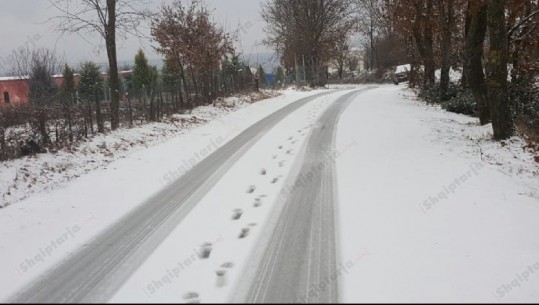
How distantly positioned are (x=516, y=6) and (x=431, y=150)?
5.76 metres

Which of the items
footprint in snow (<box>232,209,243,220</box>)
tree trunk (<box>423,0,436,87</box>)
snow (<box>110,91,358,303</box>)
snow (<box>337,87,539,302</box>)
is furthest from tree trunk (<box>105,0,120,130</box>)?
tree trunk (<box>423,0,436,87</box>)

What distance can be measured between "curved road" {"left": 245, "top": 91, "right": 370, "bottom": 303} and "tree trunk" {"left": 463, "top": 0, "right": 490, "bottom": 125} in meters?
7.28

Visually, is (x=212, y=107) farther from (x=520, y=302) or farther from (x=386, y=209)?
(x=520, y=302)

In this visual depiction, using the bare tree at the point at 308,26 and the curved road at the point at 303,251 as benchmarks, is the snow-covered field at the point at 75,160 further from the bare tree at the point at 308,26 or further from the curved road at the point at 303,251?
the bare tree at the point at 308,26

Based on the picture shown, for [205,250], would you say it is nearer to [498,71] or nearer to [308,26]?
[498,71]

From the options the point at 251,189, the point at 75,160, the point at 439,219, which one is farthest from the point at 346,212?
the point at 75,160

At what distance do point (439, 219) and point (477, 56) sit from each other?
8993 millimetres

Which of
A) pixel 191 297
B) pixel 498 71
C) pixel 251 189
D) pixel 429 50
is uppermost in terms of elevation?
pixel 429 50

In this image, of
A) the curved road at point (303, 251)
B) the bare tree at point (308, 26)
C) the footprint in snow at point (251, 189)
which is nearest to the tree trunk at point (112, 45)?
the footprint in snow at point (251, 189)

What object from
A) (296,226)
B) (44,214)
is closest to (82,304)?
(296,226)

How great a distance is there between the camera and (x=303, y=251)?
508 cm

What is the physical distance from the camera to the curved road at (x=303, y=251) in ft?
13.7

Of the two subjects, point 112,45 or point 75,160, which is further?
point 112,45

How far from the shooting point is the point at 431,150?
993 cm
